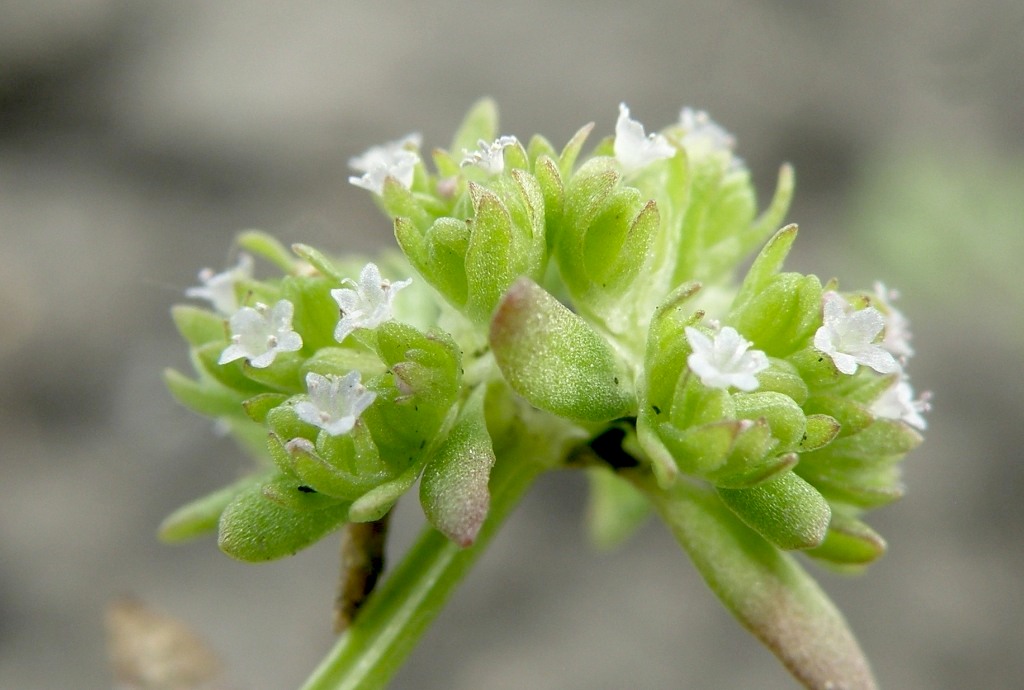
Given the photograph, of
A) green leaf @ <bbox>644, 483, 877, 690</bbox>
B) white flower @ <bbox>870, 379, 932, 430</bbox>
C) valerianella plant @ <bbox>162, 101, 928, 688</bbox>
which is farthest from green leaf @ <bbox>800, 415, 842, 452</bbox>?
green leaf @ <bbox>644, 483, 877, 690</bbox>

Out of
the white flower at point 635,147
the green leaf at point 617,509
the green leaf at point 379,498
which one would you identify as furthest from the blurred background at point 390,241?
the green leaf at point 379,498

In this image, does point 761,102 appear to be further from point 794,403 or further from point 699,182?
point 794,403

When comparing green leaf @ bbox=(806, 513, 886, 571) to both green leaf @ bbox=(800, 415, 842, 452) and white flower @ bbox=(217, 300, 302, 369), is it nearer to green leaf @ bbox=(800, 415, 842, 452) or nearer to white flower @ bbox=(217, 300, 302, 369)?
green leaf @ bbox=(800, 415, 842, 452)

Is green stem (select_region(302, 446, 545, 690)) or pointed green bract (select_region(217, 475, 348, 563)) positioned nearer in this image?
pointed green bract (select_region(217, 475, 348, 563))

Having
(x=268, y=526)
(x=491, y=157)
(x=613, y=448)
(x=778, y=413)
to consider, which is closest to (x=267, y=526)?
(x=268, y=526)

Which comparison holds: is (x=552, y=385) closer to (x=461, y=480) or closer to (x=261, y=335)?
(x=461, y=480)

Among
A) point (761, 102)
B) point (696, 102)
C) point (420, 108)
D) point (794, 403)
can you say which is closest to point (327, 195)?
point (420, 108)

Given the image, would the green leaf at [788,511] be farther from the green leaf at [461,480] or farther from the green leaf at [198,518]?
the green leaf at [198,518]
